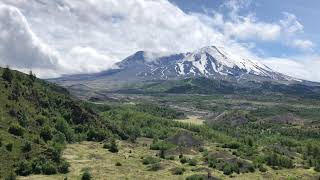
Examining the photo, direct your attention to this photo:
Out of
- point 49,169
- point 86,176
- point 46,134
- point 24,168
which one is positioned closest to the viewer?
point 86,176

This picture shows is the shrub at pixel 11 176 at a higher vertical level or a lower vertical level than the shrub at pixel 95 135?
lower

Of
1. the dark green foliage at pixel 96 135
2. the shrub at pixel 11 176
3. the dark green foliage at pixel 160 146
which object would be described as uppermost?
the dark green foliage at pixel 96 135

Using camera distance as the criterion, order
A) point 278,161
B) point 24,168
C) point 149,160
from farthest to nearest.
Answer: point 278,161, point 149,160, point 24,168

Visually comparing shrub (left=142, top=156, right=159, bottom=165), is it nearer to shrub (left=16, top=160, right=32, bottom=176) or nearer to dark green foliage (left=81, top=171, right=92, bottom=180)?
dark green foliage (left=81, top=171, right=92, bottom=180)

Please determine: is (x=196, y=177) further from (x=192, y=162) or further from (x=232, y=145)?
(x=232, y=145)

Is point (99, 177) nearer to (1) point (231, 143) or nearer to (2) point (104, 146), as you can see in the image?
(2) point (104, 146)

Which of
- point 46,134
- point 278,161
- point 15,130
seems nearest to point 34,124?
point 46,134

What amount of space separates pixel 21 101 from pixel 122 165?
49.4 metres

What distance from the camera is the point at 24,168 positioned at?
122m

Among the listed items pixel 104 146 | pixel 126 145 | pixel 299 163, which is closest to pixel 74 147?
pixel 104 146

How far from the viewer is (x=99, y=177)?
4781 inches

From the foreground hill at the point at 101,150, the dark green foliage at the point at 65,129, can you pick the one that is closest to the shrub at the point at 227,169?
the foreground hill at the point at 101,150

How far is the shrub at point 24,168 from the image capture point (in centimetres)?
12012

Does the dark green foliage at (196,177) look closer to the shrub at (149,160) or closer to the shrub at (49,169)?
the shrub at (149,160)
